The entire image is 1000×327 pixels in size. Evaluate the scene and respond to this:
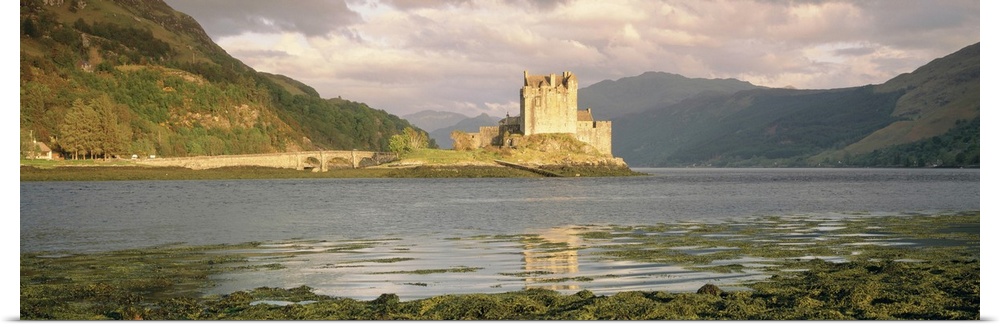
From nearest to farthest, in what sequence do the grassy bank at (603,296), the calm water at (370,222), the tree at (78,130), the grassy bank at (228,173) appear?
1. the grassy bank at (603,296)
2. the calm water at (370,222)
3. the grassy bank at (228,173)
4. the tree at (78,130)

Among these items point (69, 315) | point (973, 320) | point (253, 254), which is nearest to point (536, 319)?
point (973, 320)

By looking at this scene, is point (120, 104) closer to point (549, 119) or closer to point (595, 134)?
point (549, 119)

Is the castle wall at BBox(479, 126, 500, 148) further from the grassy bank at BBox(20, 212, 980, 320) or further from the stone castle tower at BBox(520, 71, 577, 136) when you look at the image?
the grassy bank at BBox(20, 212, 980, 320)

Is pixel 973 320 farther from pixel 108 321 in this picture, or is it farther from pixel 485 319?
pixel 108 321

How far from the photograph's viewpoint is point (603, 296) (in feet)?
56.2

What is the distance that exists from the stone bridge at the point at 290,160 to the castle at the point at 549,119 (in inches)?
907

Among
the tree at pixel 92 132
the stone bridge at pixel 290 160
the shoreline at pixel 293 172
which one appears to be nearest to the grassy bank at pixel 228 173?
the shoreline at pixel 293 172

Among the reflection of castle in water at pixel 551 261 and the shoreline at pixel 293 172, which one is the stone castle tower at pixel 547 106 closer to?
the shoreline at pixel 293 172

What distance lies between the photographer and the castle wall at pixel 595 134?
147625 millimetres

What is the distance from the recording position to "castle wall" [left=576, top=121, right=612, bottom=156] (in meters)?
148

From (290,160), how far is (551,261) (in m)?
131

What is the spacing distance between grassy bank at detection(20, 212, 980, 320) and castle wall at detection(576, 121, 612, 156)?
119459mm

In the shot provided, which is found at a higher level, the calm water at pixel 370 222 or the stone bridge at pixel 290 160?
the stone bridge at pixel 290 160

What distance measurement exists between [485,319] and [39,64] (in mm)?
159801
